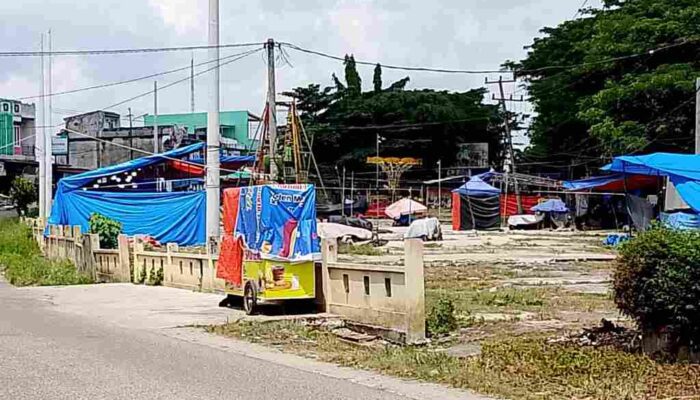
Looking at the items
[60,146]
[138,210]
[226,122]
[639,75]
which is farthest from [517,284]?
[226,122]

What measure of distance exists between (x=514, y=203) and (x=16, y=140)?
110ft

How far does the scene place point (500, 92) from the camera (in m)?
63.9

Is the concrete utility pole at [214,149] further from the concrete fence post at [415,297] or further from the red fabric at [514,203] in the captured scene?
A: the red fabric at [514,203]

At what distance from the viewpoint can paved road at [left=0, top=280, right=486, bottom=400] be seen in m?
9.18

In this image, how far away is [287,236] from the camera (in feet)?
51.8

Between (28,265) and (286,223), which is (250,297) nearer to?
(286,223)

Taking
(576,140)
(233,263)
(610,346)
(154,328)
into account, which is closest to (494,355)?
(610,346)

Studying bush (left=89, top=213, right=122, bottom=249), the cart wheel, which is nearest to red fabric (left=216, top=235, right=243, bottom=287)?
the cart wheel

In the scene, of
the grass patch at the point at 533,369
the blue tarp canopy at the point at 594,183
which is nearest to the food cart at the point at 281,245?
the grass patch at the point at 533,369

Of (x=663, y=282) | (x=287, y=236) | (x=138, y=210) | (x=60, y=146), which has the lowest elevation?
(x=663, y=282)

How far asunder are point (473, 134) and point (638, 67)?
30.0m

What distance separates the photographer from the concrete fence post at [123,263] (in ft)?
81.8

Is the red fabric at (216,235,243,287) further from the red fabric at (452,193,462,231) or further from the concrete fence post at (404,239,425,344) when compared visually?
the red fabric at (452,193,462,231)

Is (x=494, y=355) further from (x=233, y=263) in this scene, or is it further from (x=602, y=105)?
(x=602, y=105)
